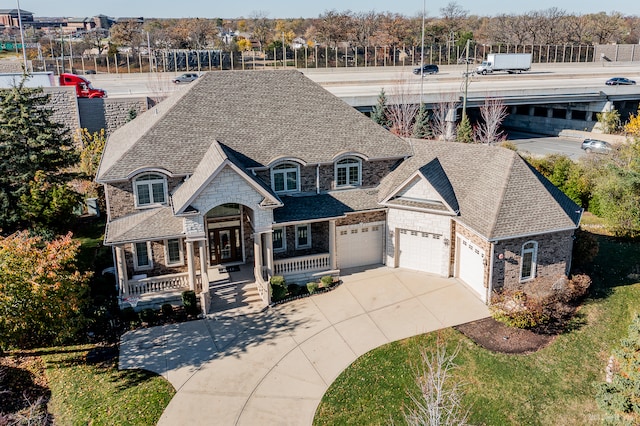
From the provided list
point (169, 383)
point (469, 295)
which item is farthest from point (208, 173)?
point (469, 295)

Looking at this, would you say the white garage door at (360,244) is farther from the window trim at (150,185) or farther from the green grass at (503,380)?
the window trim at (150,185)

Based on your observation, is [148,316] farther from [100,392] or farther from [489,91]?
[489,91]

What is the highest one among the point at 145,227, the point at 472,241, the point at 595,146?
the point at 145,227

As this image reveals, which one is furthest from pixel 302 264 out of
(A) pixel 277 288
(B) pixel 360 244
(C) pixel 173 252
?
(C) pixel 173 252

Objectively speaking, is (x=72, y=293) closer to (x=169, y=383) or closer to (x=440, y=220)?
(x=169, y=383)

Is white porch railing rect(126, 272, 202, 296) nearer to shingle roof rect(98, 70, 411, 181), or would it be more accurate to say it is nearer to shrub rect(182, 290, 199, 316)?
shrub rect(182, 290, 199, 316)

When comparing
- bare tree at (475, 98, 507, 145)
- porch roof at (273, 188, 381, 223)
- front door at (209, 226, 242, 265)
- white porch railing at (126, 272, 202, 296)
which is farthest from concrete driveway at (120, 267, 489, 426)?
bare tree at (475, 98, 507, 145)
